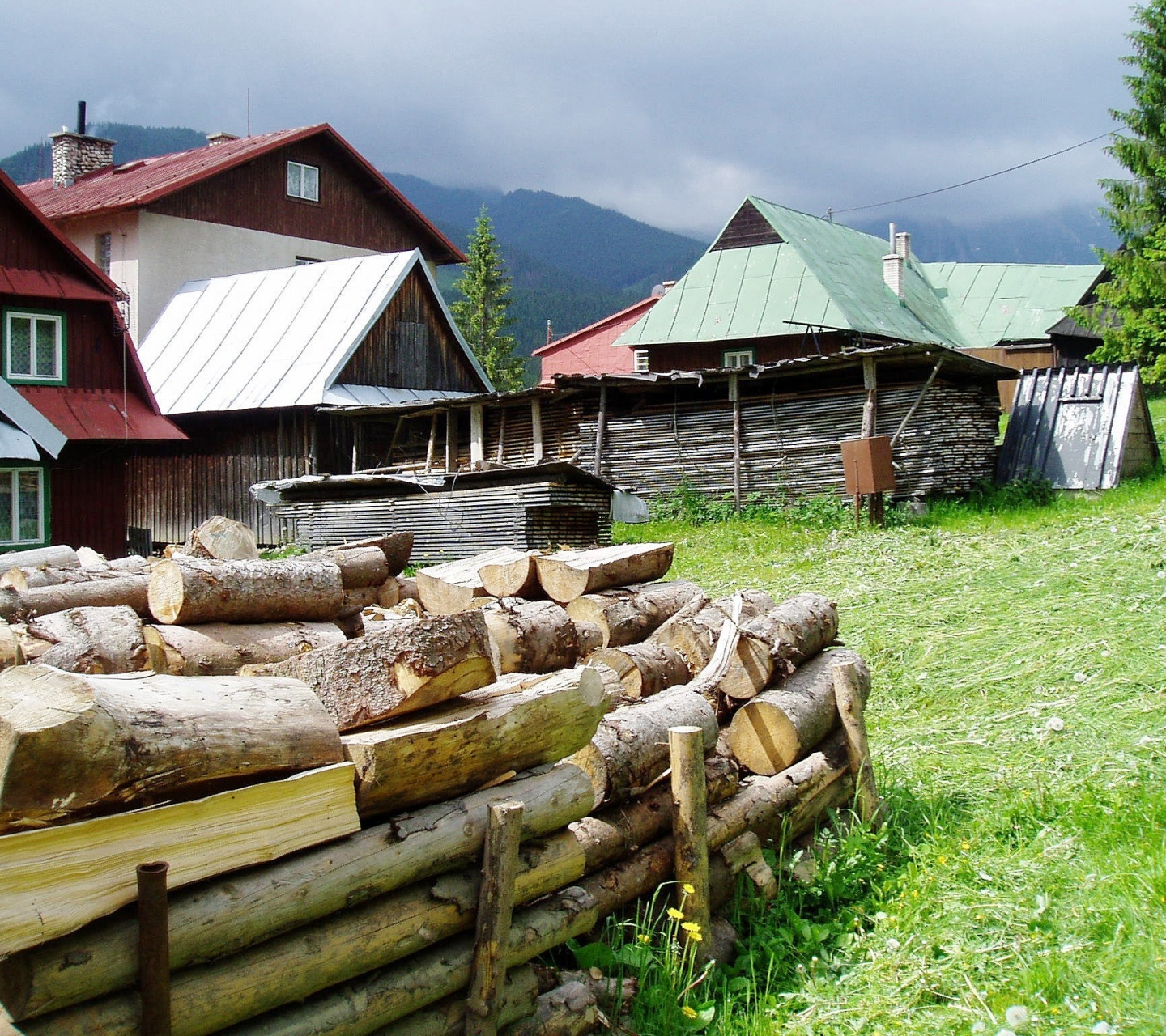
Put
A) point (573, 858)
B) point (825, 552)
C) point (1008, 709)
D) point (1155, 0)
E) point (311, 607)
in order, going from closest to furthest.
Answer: point (573, 858), point (311, 607), point (1008, 709), point (825, 552), point (1155, 0)

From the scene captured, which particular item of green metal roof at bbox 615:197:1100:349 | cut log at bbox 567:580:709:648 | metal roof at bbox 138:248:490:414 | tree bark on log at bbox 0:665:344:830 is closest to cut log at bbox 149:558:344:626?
cut log at bbox 567:580:709:648

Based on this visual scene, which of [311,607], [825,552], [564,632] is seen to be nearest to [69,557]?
[311,607]

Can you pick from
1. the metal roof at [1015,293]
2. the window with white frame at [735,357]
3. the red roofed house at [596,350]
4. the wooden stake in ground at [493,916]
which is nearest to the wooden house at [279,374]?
the window with white frame at [735,357]

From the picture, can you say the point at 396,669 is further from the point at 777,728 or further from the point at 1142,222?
the point at 1142,222

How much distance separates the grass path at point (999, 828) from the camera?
4414 mm

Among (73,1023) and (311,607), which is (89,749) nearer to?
(73,1023)

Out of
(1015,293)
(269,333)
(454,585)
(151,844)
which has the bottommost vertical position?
(454,585)

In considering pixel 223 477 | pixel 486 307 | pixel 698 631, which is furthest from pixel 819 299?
pixel 486 307

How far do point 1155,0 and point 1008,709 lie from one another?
94.5ft

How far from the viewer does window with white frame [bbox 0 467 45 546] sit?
58.4ft

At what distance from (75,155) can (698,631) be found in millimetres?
35895

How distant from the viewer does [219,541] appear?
10.5m

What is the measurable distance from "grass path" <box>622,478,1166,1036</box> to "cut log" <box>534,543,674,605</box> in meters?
2.10

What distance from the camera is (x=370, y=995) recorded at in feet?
11.6
